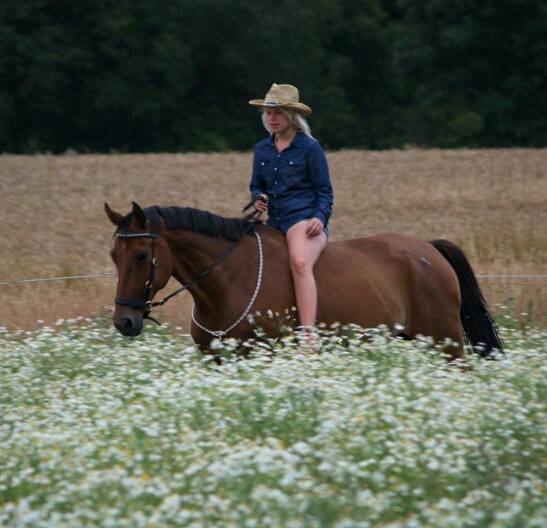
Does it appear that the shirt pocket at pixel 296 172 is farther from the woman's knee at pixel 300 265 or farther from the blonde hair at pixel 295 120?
the woman's knee at pixel 300 265

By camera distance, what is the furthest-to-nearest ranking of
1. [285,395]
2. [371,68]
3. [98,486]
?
[371,68], [285,395], [98,486]

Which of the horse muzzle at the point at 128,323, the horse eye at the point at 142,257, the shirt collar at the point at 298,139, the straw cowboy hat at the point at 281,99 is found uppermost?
the straw cowboy hat at the point at 281,99

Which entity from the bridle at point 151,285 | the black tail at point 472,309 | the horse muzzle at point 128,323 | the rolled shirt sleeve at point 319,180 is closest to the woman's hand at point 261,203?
the rolled shirt sleeve at point 319,180

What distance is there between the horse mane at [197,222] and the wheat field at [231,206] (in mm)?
3758

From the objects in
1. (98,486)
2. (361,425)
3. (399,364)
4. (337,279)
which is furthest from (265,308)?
(98,486)

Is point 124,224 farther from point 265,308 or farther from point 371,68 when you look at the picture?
point 371,68

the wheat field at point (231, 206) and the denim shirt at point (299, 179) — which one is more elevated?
the denim shirt at point (299, 179)

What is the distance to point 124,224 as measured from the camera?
351 inches

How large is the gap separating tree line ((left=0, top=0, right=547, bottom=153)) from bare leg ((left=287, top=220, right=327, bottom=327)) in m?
42.5

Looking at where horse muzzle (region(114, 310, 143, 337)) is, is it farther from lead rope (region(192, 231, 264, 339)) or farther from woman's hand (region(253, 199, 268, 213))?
woman's hand (region(253, 199, 268, 213))

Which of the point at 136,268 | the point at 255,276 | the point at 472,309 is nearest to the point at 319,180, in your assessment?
the point at 255,276

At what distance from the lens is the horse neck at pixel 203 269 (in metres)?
9.14

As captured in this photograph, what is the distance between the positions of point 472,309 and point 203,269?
2590mm

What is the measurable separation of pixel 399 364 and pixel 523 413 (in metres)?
1.16
